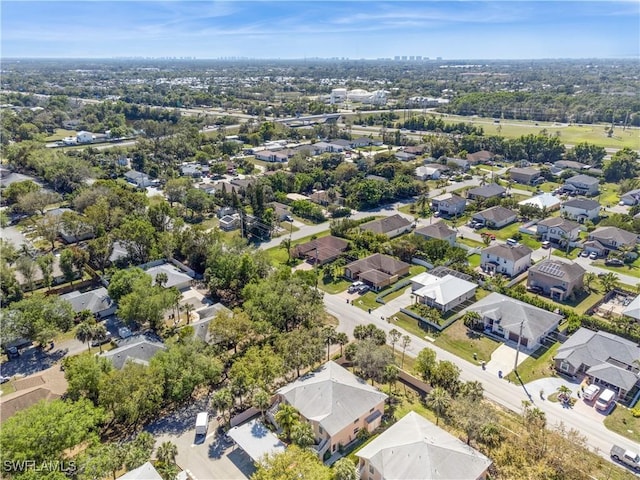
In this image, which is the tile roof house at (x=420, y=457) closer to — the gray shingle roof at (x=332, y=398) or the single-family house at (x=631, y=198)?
the gray shingle roof at (x=332, y=398)

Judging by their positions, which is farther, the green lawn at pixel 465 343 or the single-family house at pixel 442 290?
the single-family house at pixel 442 290

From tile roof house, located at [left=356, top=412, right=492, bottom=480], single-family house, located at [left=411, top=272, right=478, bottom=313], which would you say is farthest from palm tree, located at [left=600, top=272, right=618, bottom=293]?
tile roof house, located at [left=356, top=412, right=492, bottom=480]

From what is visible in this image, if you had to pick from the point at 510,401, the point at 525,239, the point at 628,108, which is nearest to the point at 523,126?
the point at 628,108

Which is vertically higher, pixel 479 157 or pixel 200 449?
pixel 479 157

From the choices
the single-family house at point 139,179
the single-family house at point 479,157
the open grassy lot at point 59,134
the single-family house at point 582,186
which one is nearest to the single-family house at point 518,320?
the single-family house at point 582,186

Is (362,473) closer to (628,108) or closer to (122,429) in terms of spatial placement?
(122,429)

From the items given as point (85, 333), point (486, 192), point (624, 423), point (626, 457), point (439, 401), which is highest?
point (486, 192)

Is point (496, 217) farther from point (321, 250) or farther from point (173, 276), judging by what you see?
point (173, 276)

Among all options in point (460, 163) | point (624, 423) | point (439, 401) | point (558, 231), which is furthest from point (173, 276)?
point (460, 163)
